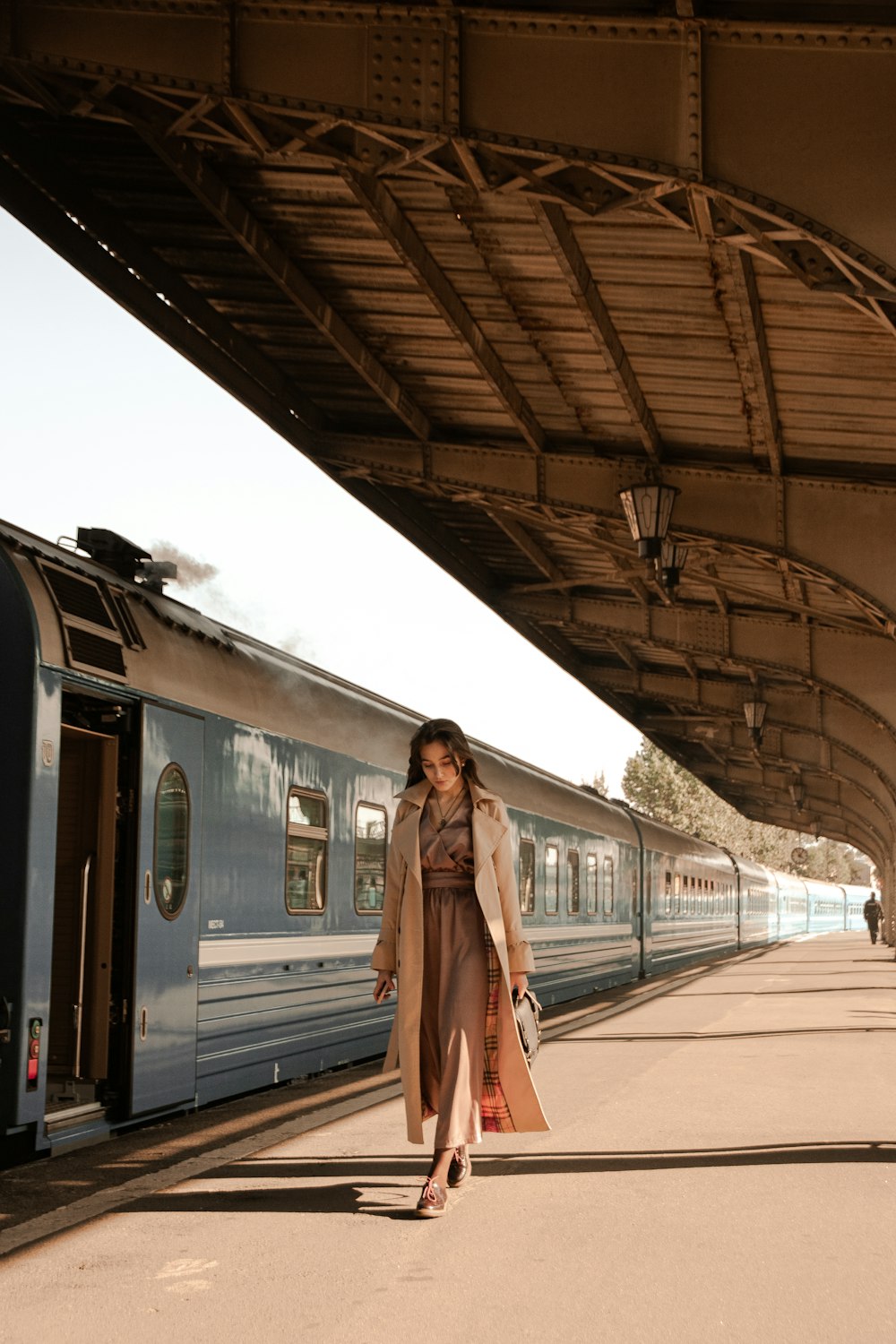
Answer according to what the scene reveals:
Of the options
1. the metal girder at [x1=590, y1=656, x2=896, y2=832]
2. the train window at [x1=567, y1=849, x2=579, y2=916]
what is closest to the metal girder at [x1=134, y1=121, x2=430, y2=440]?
the train window at [x1=567, y1=849, x2=579, y2=916]

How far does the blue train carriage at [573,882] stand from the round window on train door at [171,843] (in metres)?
7.26

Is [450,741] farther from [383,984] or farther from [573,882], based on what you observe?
[573,882]

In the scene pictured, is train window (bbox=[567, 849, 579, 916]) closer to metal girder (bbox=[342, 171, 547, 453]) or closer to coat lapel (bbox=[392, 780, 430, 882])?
metal girder (bbox=[342, 171, 547, 453])

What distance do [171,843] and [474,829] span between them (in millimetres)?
2558

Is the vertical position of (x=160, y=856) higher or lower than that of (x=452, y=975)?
higher

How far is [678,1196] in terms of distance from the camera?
246 inches

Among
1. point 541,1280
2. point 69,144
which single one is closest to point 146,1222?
point 541,1280

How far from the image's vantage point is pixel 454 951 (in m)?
6.06

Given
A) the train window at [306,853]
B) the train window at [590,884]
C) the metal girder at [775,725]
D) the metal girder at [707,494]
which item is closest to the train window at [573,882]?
the train window at [590,884]

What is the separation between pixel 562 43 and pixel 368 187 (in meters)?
2.42

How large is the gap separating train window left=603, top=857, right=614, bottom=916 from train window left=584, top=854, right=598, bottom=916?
2.26 feet

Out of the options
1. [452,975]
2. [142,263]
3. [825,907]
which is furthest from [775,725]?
[825,907]

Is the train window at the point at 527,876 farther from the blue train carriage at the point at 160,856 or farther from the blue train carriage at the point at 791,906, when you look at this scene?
the blue train carriage at the point at 791,906

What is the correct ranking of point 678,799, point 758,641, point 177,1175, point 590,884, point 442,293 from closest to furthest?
point 177,1175 < point 442,293 < point 758,641 < point 590,884 < point 678,799
